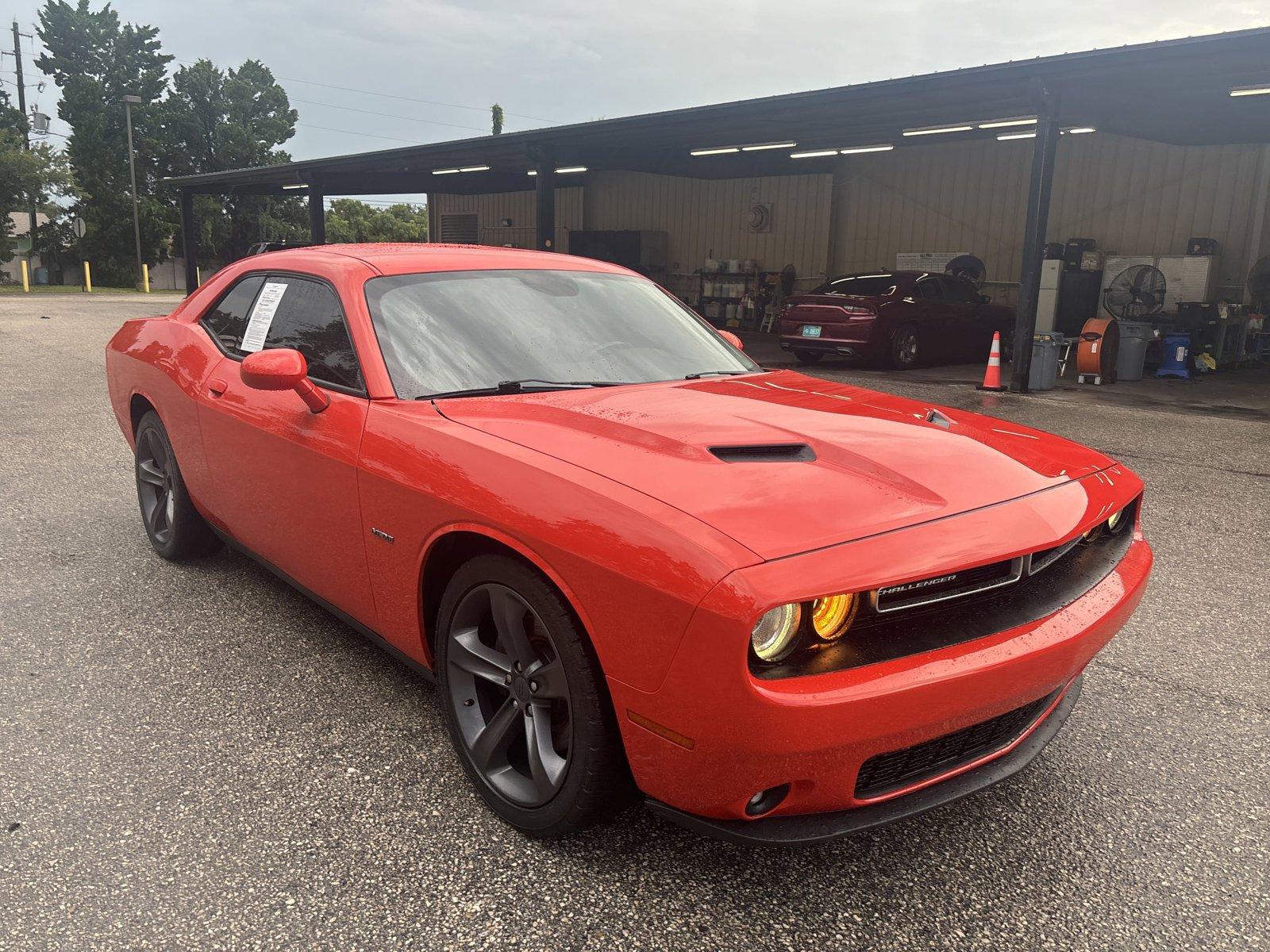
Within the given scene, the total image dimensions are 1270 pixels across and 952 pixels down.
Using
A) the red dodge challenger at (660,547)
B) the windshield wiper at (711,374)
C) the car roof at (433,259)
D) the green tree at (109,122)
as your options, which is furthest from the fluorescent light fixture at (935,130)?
the green tree at (109,122)

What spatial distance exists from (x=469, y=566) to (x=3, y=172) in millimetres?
51464

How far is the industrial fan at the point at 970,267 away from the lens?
1950 centimetres

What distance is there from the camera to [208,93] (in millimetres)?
54781

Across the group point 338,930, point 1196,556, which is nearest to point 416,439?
point 338,930

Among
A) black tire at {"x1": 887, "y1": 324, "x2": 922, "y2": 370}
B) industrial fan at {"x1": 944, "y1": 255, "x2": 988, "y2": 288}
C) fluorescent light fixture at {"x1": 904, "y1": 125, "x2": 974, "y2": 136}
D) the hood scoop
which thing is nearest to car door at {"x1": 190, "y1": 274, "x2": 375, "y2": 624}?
the hood scoop

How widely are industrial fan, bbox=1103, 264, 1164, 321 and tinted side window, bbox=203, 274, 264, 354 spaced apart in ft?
47.3

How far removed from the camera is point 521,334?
300cm

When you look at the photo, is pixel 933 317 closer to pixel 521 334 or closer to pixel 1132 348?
pixel 1132 348

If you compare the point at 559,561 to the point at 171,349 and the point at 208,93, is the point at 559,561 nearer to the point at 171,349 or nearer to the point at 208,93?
the point at 171,349

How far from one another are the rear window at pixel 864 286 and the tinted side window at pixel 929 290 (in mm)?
513

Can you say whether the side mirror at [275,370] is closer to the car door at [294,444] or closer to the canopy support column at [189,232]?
the car door at [294,444]

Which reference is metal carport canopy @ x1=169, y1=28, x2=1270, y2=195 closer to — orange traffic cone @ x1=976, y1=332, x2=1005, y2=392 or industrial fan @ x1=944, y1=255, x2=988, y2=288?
industrial fan @ x1=944, y1=255, x2=988, y2=288

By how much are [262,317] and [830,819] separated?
276cm

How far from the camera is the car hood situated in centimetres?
192
